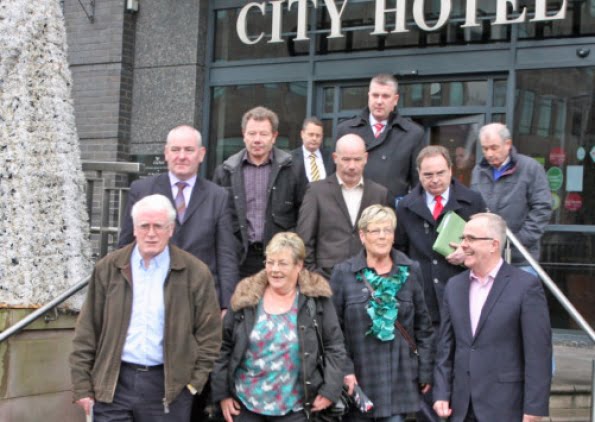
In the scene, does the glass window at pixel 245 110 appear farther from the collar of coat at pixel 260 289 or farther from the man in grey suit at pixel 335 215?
the collar of coat at pixel 260 289

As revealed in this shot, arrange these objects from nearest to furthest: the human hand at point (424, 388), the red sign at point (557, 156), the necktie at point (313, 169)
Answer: the human hand at point (424, 388), the necktie at point (313, 169), the red sign at point (557, 156)

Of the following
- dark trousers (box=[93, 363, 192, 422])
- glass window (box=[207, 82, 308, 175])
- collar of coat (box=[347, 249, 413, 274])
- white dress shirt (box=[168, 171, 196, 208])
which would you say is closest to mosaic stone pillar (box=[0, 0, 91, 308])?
white dress shirt (box=[168, 171, 196, 208])

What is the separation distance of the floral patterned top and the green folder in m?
1.05

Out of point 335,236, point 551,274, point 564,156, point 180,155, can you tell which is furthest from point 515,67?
point 180,155

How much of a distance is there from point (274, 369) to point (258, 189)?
4.40 ft

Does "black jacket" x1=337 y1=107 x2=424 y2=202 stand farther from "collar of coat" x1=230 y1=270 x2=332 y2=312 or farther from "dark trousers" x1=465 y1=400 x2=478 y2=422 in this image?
"dark trousers" x1=465 y1=400 x2=478 y2=422

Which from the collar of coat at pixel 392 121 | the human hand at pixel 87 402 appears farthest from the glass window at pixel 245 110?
the human hand at pixel 87 402

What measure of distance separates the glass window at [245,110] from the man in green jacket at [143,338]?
529 centimetres

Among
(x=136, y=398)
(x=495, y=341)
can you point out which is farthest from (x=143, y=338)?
(x=495, y=341)

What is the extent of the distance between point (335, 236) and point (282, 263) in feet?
2.77

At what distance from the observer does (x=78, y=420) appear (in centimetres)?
578

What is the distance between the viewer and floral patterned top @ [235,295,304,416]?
4.05 metres

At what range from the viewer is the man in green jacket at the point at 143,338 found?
12.9 feet

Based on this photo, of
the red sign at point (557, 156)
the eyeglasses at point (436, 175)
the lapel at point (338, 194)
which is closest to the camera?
the eyeglasses at point (436, 175)
